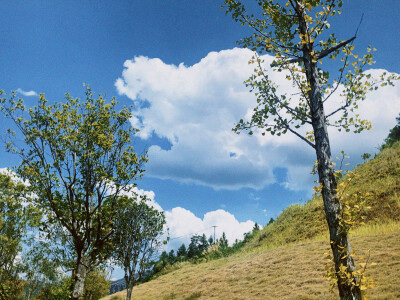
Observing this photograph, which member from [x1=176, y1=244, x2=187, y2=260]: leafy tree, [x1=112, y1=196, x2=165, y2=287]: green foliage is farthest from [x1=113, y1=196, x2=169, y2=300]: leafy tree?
[x1=176, y1=244, x2=187, y2=260]: leafy tree

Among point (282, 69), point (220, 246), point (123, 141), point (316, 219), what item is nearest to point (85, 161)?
point (123, 141)

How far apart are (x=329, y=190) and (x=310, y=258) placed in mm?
10557

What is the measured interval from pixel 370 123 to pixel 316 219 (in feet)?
49.8

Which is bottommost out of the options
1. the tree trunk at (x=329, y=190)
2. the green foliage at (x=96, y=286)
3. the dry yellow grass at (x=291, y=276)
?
the green foliage at (x=96, y=286)

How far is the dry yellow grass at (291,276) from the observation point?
383 inches

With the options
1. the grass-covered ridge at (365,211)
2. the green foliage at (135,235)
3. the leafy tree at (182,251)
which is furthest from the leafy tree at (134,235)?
the leafy tree at (182,251)

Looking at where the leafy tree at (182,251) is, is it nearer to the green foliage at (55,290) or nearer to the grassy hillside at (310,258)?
the green foliage at (55,290)

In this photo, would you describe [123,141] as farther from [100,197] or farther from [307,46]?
[307,46]

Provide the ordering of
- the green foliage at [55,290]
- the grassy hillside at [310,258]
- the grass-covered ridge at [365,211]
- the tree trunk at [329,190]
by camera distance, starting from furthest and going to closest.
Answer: the green foliage at [55,290] < the grass-covered ridge at [365,211] < the grassy hillside at [310,258] < the tree trunk at [329,190]

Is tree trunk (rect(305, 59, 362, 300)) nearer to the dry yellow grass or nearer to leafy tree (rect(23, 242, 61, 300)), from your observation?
the dry yellow grass

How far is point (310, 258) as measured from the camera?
1355 centimetres

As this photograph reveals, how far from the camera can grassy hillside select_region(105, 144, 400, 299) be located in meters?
10.3

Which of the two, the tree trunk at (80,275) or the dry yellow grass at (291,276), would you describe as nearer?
the dry yellow grass at (291,276)

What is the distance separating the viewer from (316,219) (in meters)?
19.2
